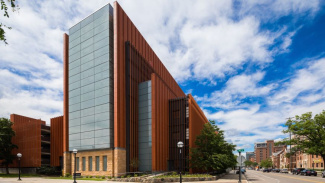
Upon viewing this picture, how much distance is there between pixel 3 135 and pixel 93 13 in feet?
109

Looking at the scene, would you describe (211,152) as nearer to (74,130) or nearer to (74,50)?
(74,130)

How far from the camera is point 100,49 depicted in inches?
1560

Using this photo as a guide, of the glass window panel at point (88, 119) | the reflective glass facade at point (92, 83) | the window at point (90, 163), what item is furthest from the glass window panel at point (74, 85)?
the window at point (90, 163)

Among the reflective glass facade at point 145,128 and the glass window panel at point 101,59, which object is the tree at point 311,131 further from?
the glass window panel at point 101,59

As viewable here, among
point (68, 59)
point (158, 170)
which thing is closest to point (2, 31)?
point (158, 170)

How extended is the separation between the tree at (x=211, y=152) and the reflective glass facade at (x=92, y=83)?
1351 cm

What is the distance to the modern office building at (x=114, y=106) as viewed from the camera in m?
37.1

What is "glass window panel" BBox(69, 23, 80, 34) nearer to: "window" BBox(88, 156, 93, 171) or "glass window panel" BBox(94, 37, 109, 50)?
"glass window panel" BBox(94, 37, 109, 50)

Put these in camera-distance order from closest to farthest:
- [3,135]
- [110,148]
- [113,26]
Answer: [110,148] → [113,26] → [3,135]

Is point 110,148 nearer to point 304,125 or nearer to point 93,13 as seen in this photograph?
point 93,13

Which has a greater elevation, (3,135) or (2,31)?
(2,31)

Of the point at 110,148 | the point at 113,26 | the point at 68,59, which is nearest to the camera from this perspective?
the point at 110,148

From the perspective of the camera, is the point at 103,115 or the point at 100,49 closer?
the point at 103,115

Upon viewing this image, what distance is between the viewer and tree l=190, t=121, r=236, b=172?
3734cm
